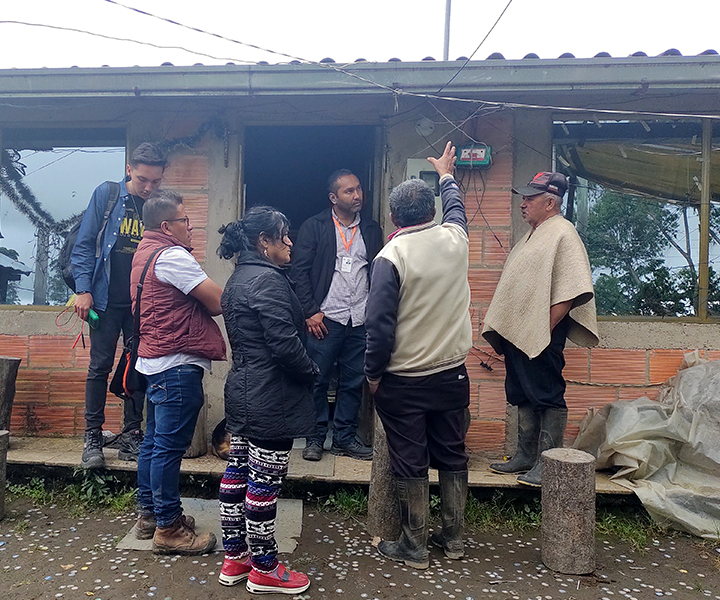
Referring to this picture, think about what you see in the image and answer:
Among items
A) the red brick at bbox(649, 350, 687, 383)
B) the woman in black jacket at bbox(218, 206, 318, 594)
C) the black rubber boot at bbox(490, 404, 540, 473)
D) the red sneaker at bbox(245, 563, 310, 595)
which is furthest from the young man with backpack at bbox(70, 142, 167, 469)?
the red brick at bbox(649, 350, 687, 383)

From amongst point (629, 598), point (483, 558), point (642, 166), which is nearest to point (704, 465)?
point (629, 598)

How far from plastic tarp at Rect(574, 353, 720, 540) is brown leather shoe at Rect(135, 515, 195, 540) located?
287 cm

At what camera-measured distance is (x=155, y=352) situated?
316 cm

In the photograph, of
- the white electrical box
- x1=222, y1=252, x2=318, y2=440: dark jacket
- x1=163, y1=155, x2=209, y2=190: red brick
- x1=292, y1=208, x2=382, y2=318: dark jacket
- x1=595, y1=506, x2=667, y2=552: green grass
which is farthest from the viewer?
x1=163, y1=155, x2=209, y2=190: red brick

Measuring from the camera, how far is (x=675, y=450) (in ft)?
13.3

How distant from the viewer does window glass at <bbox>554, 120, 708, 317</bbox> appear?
15.4 feet

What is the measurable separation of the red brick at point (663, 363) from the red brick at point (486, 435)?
1.27 meters

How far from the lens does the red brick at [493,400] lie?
15.1 ft

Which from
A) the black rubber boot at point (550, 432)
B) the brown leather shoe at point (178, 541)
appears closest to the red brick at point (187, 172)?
the brown leather shoe at point (178, 541)

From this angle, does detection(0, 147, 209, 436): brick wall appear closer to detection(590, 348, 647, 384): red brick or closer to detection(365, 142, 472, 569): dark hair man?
detection(365, 142, 472, 569): dark hair man

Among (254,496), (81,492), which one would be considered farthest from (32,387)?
→ (254,496)

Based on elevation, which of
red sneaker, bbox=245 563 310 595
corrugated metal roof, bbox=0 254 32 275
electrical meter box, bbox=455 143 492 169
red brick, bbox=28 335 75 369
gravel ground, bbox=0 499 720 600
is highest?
electrical meter box, bbox=455 143 492 169

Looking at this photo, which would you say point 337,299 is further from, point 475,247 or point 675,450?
point 675,450

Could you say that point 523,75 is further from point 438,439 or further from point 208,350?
point 208,350
